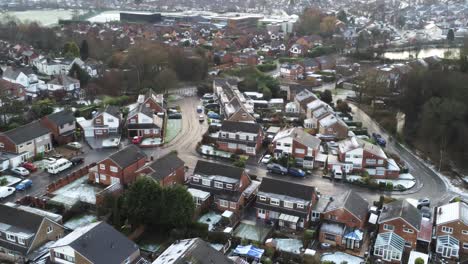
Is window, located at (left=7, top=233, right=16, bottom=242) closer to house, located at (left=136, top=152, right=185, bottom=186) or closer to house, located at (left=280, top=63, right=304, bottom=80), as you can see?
house, located at (left=136, top=152, right=185, bottom=186)

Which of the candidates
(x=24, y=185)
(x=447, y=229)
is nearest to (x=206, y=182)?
(x=24, y=185)

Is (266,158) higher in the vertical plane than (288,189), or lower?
lower

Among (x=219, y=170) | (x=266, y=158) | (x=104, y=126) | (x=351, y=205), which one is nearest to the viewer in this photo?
(x=351, y=205)

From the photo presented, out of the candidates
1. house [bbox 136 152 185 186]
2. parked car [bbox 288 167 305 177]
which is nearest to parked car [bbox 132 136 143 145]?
house [bbox 136 152 185 186]

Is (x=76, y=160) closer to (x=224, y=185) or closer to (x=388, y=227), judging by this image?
(x=224, y=185)

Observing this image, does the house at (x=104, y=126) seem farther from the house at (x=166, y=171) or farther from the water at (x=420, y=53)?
the water at (x=420, y=53)

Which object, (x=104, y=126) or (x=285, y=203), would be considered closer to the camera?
(x=285, y=203)

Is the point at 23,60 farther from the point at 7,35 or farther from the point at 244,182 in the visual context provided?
the point at 244,182
